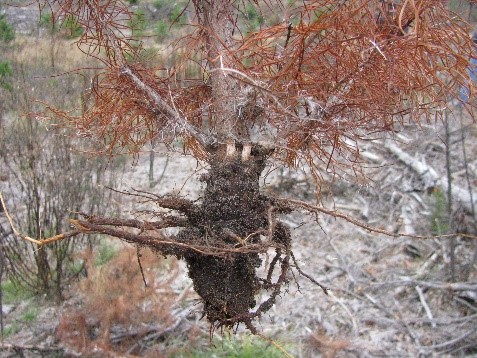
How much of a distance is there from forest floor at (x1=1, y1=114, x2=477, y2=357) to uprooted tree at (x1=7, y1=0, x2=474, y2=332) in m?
1.19

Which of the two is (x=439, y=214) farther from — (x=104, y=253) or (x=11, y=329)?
(x=11, y=329)

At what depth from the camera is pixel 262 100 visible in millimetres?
1317

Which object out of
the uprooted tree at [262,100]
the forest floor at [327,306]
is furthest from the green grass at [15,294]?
the uprooted tree at [262,100]

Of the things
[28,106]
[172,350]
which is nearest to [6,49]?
[28,106]

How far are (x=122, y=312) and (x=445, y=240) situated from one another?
231cm

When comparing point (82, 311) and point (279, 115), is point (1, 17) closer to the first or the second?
point (82, 311)

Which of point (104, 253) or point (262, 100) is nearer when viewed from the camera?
point (262, 100)

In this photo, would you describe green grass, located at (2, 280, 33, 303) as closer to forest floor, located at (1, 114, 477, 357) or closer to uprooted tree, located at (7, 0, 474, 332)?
forest floor, located at (1, 114, 477, 357)

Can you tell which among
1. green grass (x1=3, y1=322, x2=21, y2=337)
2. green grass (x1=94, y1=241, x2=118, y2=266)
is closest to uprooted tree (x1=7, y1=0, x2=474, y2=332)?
green grass (x1=3, y1=322, x2=21, y2=337)

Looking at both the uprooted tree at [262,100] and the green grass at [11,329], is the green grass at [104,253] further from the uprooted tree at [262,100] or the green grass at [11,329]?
the uprooted tree at [262,100]

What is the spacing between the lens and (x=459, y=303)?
331 centimetres

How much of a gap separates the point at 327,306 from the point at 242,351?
0.73 metres

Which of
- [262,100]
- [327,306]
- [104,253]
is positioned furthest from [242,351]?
[262,100]

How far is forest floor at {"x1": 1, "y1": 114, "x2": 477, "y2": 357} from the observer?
9.90 ft
